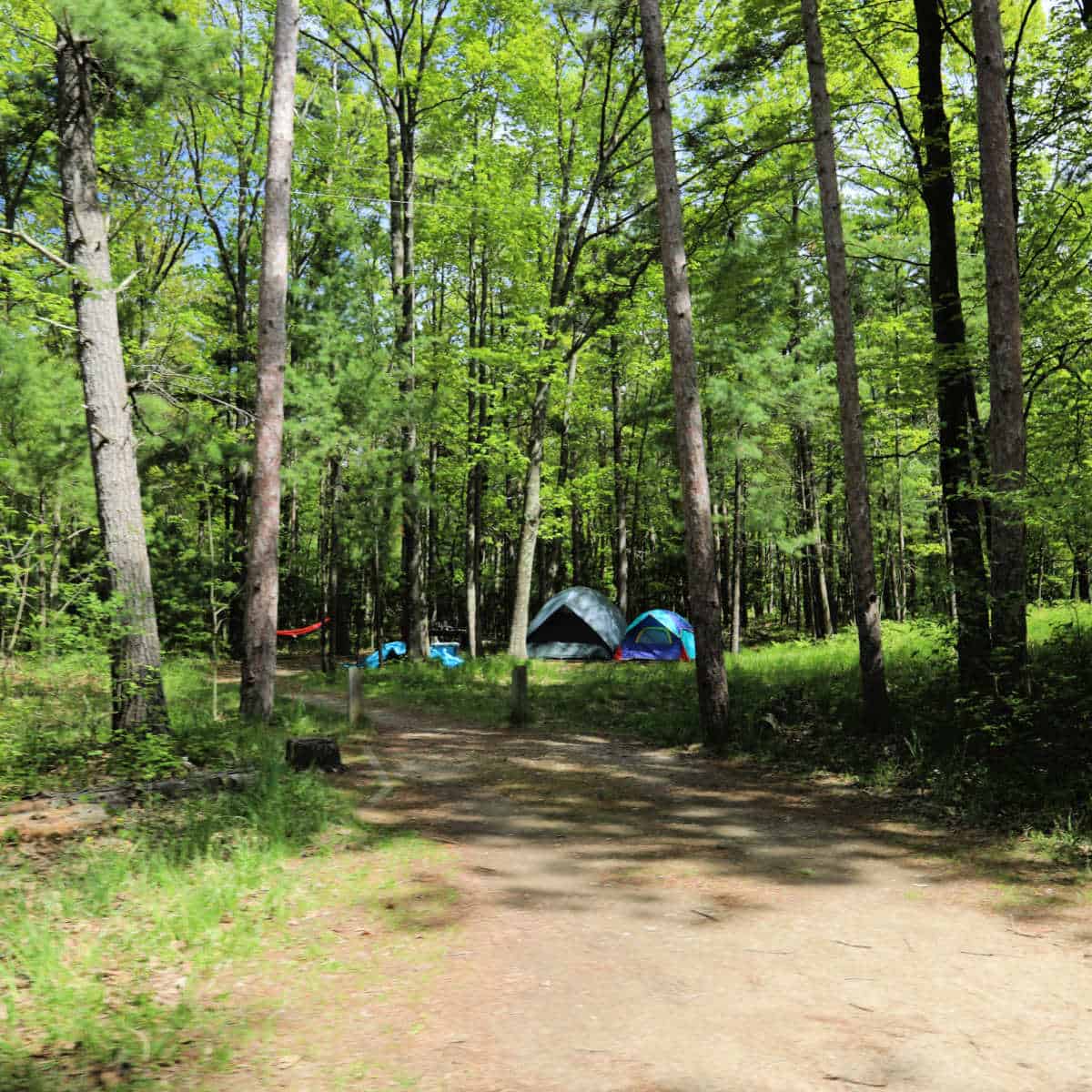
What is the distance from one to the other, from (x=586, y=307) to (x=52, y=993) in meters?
16.1

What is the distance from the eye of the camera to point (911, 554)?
2727cm

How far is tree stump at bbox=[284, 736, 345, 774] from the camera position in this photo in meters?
7.59

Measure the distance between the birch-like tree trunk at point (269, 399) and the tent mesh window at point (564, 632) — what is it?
12.1m

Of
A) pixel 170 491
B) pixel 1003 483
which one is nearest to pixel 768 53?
pixel 1003 483

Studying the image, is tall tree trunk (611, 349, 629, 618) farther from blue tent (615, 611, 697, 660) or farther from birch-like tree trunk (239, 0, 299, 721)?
birch-like tree trunk (239, 0, 299, 721)

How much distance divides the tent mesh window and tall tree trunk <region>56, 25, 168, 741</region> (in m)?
13.9

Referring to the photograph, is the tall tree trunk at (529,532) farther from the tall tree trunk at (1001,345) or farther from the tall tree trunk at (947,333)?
the tall tree trunk at (1001,345)

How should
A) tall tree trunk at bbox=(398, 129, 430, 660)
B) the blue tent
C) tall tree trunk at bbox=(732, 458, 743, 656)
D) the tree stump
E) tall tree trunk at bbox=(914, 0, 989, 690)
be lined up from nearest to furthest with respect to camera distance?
the tree stump, tall tree trunk at bbox=(914, 0, 989, 690), tall tree trunk at bbox=(398, 129, 430, 660), tall tree trunk at bbox=(732, 458, 743, 656), the blue tent

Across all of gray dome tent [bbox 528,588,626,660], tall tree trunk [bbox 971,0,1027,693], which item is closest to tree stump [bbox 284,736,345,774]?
tall tree trunk [bbox 971,0,1027,693]

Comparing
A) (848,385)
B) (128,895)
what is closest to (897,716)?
(848,385)

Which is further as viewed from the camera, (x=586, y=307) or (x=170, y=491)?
(x=586, y=307)

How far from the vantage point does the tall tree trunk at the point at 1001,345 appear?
7.03 m

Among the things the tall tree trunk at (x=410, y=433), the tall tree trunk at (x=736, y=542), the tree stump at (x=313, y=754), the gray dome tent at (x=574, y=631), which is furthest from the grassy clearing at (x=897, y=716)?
the gray dome tent at (x=574, y=631)

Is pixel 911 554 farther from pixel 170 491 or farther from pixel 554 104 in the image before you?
pixel 170 491
